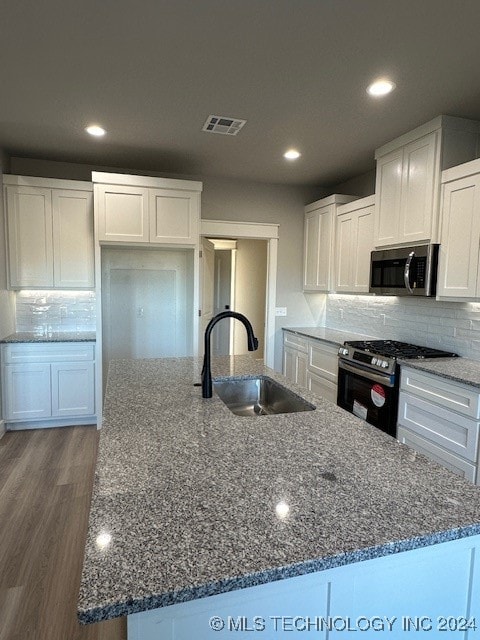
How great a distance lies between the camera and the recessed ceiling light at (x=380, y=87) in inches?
86.2

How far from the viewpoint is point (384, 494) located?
2.99 ft

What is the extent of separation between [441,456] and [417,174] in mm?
1997

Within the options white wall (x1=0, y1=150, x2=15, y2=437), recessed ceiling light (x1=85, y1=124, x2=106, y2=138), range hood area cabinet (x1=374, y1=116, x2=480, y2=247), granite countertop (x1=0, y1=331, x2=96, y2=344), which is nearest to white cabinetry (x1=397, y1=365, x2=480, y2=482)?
range hood area cabinet (x1=374, y1=116, x2=480, y2=247)

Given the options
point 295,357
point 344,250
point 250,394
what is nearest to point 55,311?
point 295,357

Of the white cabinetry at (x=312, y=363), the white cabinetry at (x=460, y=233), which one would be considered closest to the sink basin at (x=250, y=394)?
the white cabinetry at (x=312, y=363)

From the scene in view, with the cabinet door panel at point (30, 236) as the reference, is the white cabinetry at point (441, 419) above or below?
below

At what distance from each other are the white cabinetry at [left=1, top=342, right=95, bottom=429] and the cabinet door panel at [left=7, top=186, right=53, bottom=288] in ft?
2.22

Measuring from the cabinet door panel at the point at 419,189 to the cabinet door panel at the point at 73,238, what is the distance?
9.40 ft

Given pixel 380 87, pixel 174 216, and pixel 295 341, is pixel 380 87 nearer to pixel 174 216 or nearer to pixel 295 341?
pixel 174 216

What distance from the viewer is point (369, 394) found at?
2885 mm

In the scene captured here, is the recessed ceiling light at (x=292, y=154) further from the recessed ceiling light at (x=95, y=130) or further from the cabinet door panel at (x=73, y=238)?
the cabinet door panel at (x=73, y=238)

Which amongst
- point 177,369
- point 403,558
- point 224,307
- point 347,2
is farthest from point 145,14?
point 224,307

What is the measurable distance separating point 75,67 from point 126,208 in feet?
4.84

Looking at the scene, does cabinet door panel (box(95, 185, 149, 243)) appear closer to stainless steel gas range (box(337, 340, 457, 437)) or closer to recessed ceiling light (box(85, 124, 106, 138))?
recessed ceiling light (box(85, 124, 106, 138))
